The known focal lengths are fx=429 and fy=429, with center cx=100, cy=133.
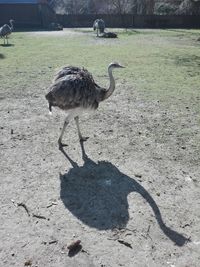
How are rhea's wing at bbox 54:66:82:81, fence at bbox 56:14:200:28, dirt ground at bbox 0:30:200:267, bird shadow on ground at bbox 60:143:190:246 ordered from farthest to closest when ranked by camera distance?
1. fence at bbox 56:14:200:28
2. rhea's wing at bbox 54:66:82:81
3. bird shadow on ground at bbox 60:143:190:246
4. dirt ground at bbox 0:30:200:267

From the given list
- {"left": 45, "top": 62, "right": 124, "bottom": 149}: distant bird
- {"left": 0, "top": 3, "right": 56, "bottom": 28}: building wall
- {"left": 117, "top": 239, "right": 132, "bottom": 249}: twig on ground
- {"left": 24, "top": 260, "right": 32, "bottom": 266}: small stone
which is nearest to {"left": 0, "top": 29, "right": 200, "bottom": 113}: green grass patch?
{"left": 45, "top": 62, "right": 124, "bottom": 149}: distant bird

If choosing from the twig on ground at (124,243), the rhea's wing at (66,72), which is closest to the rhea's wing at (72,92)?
the rhea's wing at (66,72)

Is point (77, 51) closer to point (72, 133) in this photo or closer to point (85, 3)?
point (72, 133)

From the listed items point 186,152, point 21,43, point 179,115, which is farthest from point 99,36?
point 186,152

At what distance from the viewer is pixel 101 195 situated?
4801mm

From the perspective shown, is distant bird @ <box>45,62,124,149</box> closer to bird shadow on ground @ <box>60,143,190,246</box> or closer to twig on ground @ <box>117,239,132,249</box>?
bird shadow on ground @ <box>60,143,190,246</box>

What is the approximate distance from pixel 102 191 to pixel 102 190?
1.0 inches

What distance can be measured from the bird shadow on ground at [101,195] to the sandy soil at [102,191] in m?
0.01

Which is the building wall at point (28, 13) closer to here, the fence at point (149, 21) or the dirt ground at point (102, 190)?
the fence at point (149, 21)

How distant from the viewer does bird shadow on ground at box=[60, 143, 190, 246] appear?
4309 mm

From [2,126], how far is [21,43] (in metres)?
12.9

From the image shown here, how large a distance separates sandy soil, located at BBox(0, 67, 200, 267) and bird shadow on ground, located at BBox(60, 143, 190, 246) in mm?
11

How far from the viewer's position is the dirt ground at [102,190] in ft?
12.8

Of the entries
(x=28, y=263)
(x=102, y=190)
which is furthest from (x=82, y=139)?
(x=28, y=263)
